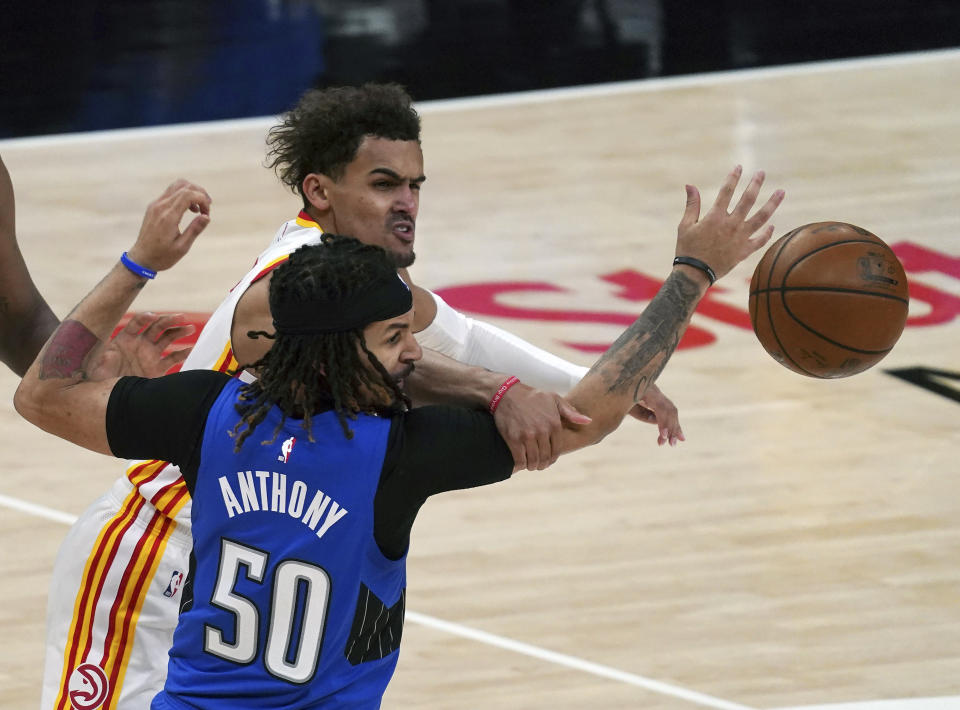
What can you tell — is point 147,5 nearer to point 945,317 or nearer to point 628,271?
point 628,271

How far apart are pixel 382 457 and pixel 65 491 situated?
3.99 m

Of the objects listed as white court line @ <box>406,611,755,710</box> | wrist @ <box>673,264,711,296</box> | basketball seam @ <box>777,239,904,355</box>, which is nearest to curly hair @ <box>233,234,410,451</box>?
wrist @ <box>673,264,711,296</box>

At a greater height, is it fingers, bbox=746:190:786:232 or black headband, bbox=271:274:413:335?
fingers, bbox=746:190:786:232

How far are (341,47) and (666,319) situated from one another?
8.99m

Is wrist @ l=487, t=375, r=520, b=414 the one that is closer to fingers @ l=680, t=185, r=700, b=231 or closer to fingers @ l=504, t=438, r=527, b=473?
fingers @ l=504, t=438, r=527, b=473

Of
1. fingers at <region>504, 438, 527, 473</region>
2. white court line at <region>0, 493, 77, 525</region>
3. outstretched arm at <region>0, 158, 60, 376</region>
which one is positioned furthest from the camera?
white court line at <region>0, 493, 77, 525</region>

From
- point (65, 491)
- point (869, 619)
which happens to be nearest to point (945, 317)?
point (869, 619)

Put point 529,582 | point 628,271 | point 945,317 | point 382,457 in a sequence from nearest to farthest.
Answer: point 382,457, point 529,582, point 945,317, point 628,271

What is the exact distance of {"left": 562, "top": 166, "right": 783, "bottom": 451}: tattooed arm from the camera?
3.06 metres

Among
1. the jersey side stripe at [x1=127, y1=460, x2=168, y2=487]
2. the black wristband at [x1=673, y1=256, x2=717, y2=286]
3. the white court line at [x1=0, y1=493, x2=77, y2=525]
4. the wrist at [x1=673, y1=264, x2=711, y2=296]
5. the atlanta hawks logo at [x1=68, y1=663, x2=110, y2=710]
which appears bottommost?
the white court line at [x1=0, y1=493, x2=77, y2=525]

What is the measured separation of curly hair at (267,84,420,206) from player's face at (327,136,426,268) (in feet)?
0.10

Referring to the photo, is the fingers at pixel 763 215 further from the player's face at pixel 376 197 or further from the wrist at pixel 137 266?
the wrist at pixel 137 266

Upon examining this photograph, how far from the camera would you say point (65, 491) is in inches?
256

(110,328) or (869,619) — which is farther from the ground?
(110,328)
